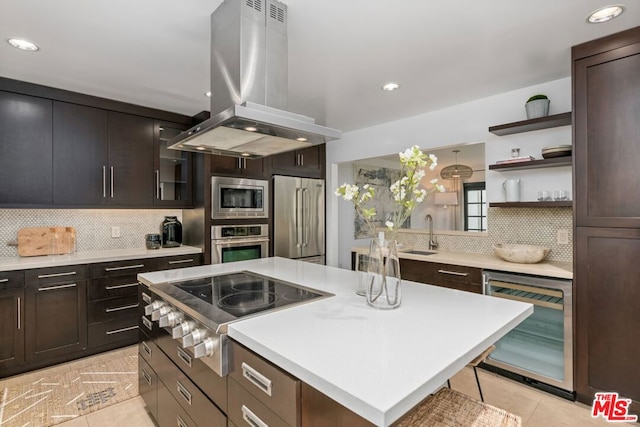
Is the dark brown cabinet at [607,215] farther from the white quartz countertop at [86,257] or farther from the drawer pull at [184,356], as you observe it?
the white quartz countertop at [86,257]

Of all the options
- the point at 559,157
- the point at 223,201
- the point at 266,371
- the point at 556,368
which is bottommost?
the point at 556,368

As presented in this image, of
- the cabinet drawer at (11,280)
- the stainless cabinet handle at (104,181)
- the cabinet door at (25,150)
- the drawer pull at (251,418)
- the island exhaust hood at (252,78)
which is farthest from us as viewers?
the stainless cabinet handle at (104,181)

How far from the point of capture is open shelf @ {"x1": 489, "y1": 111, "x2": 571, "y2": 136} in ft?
8.20

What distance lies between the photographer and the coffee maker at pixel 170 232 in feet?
12.3

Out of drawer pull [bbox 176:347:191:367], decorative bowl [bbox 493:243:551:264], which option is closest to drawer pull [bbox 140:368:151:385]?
drawer pull [bbox 176:347:191:367]

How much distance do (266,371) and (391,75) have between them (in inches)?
94.6

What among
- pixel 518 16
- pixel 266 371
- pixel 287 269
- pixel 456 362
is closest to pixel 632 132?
pixel 518 16

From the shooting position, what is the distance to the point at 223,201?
3.63 metres

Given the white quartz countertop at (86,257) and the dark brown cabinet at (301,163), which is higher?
the dark brown cabinet at (301,163)

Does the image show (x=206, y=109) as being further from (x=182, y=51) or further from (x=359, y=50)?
(x=359, y=50)

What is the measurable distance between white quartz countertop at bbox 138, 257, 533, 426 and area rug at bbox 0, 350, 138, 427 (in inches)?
74.7

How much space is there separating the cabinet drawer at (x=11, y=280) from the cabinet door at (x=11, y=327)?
32 millimetres

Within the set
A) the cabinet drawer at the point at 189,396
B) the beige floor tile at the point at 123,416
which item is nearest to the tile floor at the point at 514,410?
the beige floor tile at the point at 123,416

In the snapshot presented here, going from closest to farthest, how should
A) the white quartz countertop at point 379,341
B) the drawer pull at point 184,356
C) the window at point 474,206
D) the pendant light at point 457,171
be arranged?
the white quartz countertop at point 379,341 → the drawer pull at point 184,356 → the pendant light at point 457,171 → the window at point 474,206
